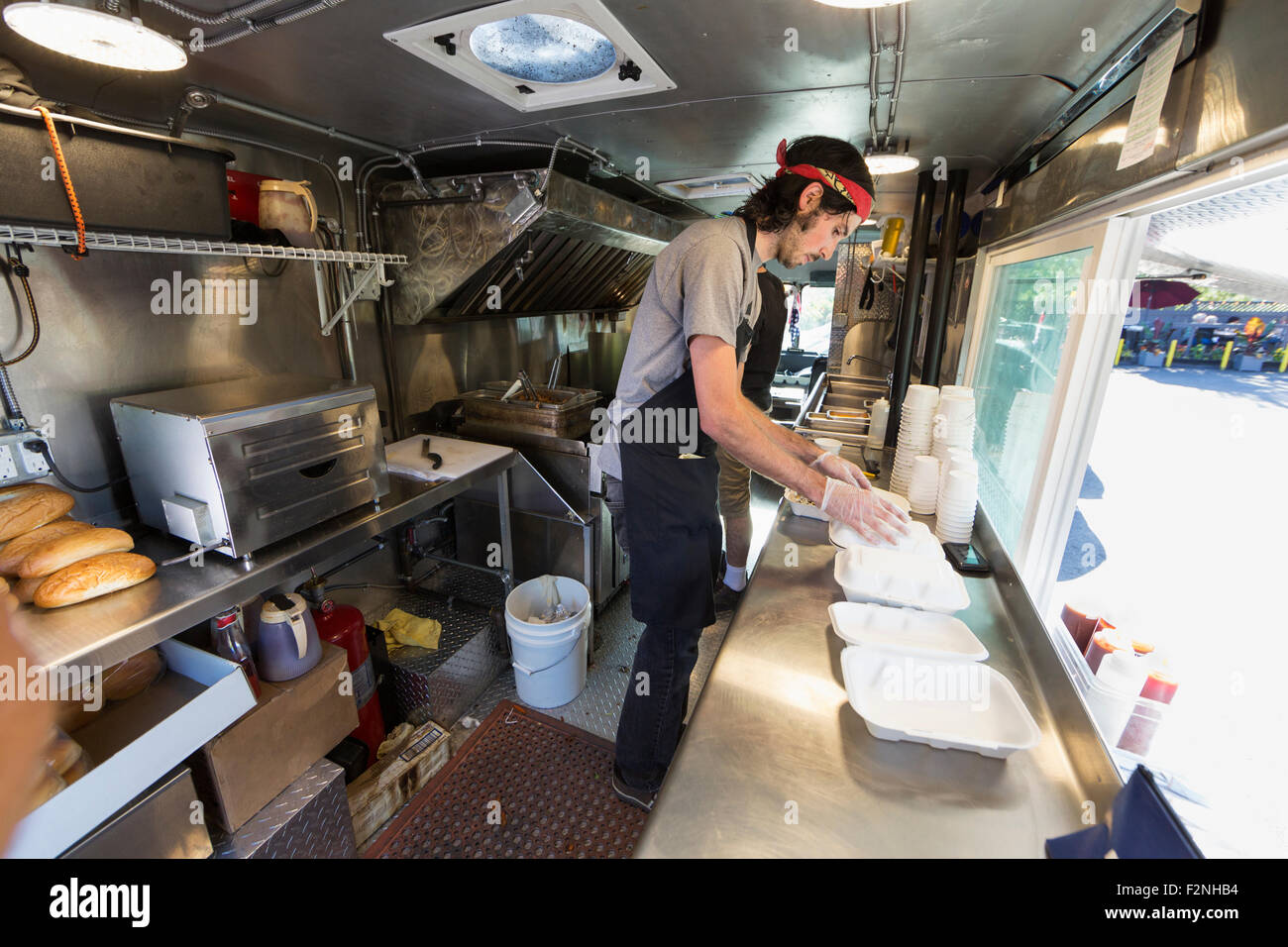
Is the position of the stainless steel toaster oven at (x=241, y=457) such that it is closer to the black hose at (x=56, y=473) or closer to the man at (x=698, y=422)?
the black hose at (x=56, y=473)

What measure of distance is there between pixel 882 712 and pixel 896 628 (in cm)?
27

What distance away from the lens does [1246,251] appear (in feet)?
4.39

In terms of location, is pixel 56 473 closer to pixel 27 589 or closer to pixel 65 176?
pixel 27 589

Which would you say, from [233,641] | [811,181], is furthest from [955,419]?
[233,641]

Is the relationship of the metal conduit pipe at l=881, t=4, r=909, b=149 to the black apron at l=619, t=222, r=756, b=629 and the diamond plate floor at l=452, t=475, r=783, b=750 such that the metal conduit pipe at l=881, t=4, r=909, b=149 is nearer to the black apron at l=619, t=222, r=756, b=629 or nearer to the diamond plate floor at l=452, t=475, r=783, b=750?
the black apron at l=619, t=222, r=756, b=629

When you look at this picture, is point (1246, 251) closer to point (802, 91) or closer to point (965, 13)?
point (965, 13)

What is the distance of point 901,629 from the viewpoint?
4.07 feet

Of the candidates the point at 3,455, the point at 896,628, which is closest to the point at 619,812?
the point at 896,628

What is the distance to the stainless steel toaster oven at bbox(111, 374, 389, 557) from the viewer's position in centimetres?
155

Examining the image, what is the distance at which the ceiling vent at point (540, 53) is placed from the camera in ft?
4.43

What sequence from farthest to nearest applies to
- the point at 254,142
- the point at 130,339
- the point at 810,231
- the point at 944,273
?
1. the point at 944,273
2. the point at 254,142
3. the point at 130,339
4. the point at 810,231

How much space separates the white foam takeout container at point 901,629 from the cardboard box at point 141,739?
157 cm

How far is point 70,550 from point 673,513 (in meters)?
1.64

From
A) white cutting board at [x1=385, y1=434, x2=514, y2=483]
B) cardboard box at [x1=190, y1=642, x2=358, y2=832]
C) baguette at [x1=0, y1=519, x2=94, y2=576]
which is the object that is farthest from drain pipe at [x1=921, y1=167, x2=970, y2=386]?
baguette at [x1=0, y1=519, x2=94, y2=576]
